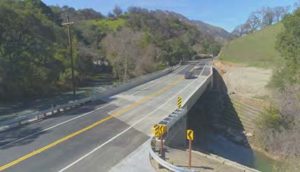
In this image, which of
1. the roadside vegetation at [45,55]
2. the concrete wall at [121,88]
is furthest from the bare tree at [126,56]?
the concrete wall at [121,88]

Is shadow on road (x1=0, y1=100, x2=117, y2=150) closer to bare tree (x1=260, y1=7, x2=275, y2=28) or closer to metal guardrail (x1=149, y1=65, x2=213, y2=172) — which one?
metal guardrail (x1=149, y1=65, x2=213, y2=172)

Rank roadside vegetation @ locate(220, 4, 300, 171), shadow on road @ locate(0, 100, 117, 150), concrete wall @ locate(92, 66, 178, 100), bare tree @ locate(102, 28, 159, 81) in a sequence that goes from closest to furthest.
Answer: shadow on road @ locate(0, 100, 117, 150), roadside vegetation @ locate(220, 4, 300, 171), concrete wall @ locate(92, 66, 178, 100), bare tree @ locate(102, 28, 159, 81)

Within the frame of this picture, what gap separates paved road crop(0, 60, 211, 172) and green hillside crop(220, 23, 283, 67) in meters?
64.5

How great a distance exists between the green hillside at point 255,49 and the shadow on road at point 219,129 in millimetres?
36246

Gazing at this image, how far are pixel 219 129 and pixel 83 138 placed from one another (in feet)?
92.4

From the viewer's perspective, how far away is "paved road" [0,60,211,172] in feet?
57.1

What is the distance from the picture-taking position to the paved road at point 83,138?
17.4 metres

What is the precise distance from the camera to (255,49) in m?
108

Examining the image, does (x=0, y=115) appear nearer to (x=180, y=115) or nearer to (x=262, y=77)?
(x=180, y=115)

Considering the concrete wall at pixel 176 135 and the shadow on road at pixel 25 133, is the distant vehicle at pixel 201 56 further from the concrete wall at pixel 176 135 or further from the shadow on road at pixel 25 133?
the concrete wall at pixel 176 135

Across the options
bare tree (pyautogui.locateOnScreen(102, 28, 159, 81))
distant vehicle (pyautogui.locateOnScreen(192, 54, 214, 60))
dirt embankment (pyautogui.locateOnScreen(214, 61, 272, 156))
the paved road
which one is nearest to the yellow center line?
the paved road

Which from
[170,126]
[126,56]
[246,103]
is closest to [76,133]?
[170,126]

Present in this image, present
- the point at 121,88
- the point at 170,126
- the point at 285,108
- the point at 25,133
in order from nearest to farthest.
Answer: the point at 170,126 < the point at 25,133 < the point at 285,108 < the point at 121,88

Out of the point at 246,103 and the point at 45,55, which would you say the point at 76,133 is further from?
the point at 45,55
